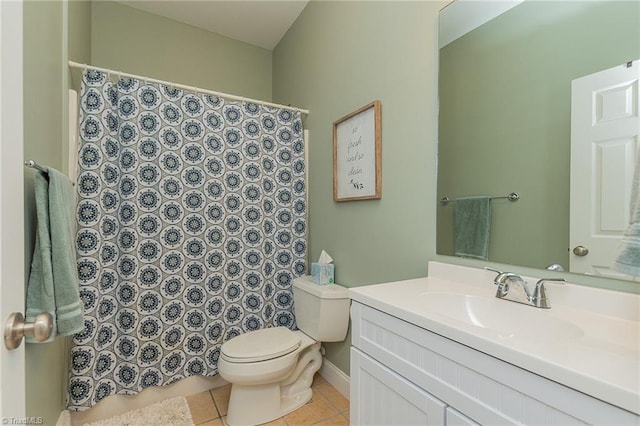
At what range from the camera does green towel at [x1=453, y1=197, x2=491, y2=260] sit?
1138 mm

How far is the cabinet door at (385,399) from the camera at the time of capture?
2.56 ft

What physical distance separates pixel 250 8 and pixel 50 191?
2.06 meters

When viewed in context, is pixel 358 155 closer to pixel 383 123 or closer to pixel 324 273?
pixel 383 123

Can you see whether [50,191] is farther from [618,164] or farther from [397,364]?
[618,164]

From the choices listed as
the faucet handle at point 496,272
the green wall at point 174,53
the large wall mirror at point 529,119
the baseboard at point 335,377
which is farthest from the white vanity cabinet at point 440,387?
the green wall at point 174,53

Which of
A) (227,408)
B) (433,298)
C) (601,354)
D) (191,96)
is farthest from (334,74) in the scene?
(227,408)

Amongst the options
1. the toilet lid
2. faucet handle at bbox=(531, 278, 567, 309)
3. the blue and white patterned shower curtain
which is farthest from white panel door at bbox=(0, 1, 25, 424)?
faucet handle at bbox=(531, 278, 567, 309)

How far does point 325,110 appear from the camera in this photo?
6.56 ft

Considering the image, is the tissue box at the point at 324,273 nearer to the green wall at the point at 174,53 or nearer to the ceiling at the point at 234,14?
the green wall at the point at 174,53

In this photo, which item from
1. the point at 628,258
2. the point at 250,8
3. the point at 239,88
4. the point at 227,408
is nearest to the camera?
the point at 628,258

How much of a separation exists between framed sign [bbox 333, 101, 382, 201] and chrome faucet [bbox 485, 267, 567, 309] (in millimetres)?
708

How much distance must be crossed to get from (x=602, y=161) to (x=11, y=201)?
1.41 m

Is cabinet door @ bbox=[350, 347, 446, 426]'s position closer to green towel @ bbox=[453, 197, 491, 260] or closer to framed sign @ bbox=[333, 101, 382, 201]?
green towel @ bbox=[453, 197, 491, 260]

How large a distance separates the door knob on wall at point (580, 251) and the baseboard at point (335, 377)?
4.47ft
